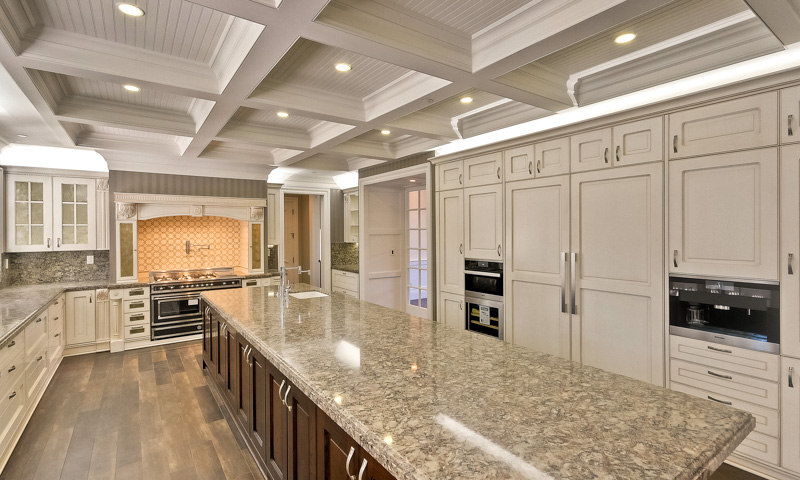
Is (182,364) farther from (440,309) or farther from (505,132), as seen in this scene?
(505,132)

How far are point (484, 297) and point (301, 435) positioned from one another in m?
2.61

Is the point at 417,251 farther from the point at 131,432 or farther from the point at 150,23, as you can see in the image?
the point at 150,23

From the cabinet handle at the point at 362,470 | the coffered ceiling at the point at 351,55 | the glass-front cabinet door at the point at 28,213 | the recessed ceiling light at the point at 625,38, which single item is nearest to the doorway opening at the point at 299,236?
the glass-front cabinet door at the point at 28,213

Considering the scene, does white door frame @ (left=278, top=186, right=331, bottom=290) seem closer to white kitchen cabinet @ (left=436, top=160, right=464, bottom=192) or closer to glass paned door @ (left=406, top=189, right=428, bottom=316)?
glass paned door @ (left=406, top=189, right=428, bottom=316)

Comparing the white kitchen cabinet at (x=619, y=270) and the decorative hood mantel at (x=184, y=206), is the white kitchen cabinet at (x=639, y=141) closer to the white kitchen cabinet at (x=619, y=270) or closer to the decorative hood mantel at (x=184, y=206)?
the white kitchen cabinet at (x=619, y=270)

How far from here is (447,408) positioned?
1254mm

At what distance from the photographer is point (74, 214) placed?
4.96 metres

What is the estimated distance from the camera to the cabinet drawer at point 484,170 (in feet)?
12.4

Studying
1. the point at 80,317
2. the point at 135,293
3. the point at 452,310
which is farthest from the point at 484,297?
the point at 80,317

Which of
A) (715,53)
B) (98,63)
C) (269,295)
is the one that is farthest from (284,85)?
(715,53)

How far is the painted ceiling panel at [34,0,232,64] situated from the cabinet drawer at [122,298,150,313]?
12.3 feet

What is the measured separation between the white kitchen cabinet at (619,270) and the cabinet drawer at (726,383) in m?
0.12

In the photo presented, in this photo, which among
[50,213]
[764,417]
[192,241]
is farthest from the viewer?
[192,241]

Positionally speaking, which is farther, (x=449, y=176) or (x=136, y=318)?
(x=136, y=318)
